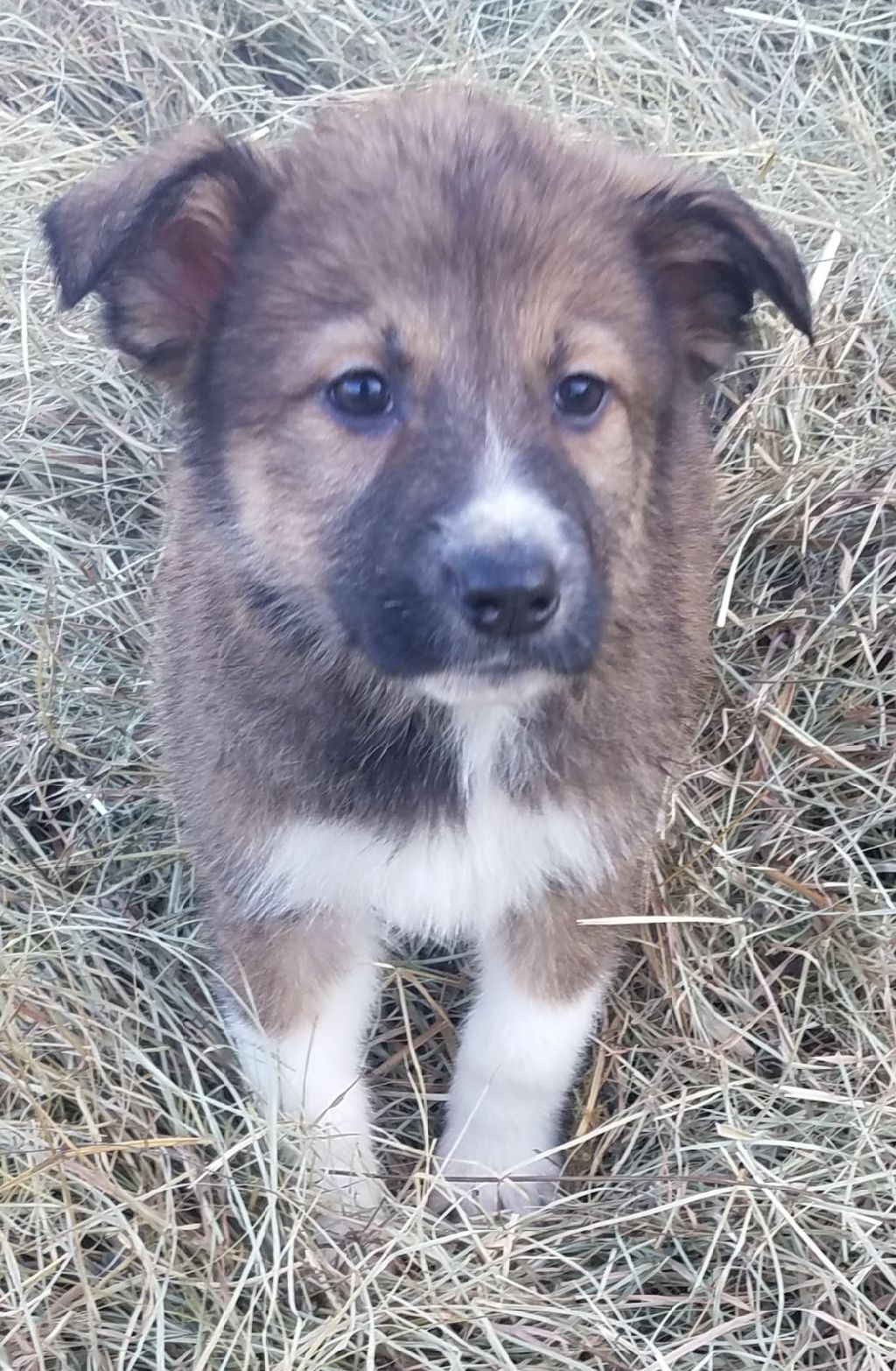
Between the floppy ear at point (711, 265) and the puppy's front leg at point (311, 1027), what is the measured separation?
4.49 feet

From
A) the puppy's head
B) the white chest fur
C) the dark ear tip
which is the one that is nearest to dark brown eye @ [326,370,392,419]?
the puppy's head

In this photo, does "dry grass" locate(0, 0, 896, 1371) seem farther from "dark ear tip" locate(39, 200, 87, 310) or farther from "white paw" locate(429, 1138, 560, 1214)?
"dark ear tip" locate(39, 200, 87, 310)

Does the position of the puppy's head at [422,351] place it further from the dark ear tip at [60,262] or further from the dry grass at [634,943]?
the dry grass at [634,943]

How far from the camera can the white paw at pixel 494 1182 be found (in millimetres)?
3207

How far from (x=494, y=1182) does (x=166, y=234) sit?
2020mm

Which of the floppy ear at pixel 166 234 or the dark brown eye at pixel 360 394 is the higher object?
the floppy ear at pixel 166 234

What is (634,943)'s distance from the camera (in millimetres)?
3553

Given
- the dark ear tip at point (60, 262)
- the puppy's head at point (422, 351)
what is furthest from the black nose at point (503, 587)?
the dark ear tip at point (60, 262)

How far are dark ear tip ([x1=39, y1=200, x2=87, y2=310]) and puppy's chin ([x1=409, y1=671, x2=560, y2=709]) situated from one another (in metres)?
0.79

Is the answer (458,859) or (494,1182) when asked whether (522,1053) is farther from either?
(458,859)

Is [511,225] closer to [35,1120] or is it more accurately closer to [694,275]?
[694,275]

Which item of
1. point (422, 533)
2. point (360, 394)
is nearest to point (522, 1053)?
point (422, 533)

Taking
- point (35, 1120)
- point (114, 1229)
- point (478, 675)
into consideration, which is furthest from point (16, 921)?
point (478, 675)

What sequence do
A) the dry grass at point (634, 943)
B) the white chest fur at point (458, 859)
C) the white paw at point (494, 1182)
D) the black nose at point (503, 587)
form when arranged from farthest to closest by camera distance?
the white paw at point (494, 1182)
the dry grass at point (634, 943)
the white chest fur at point (458, 859)
the black nose at point (503, 587)
